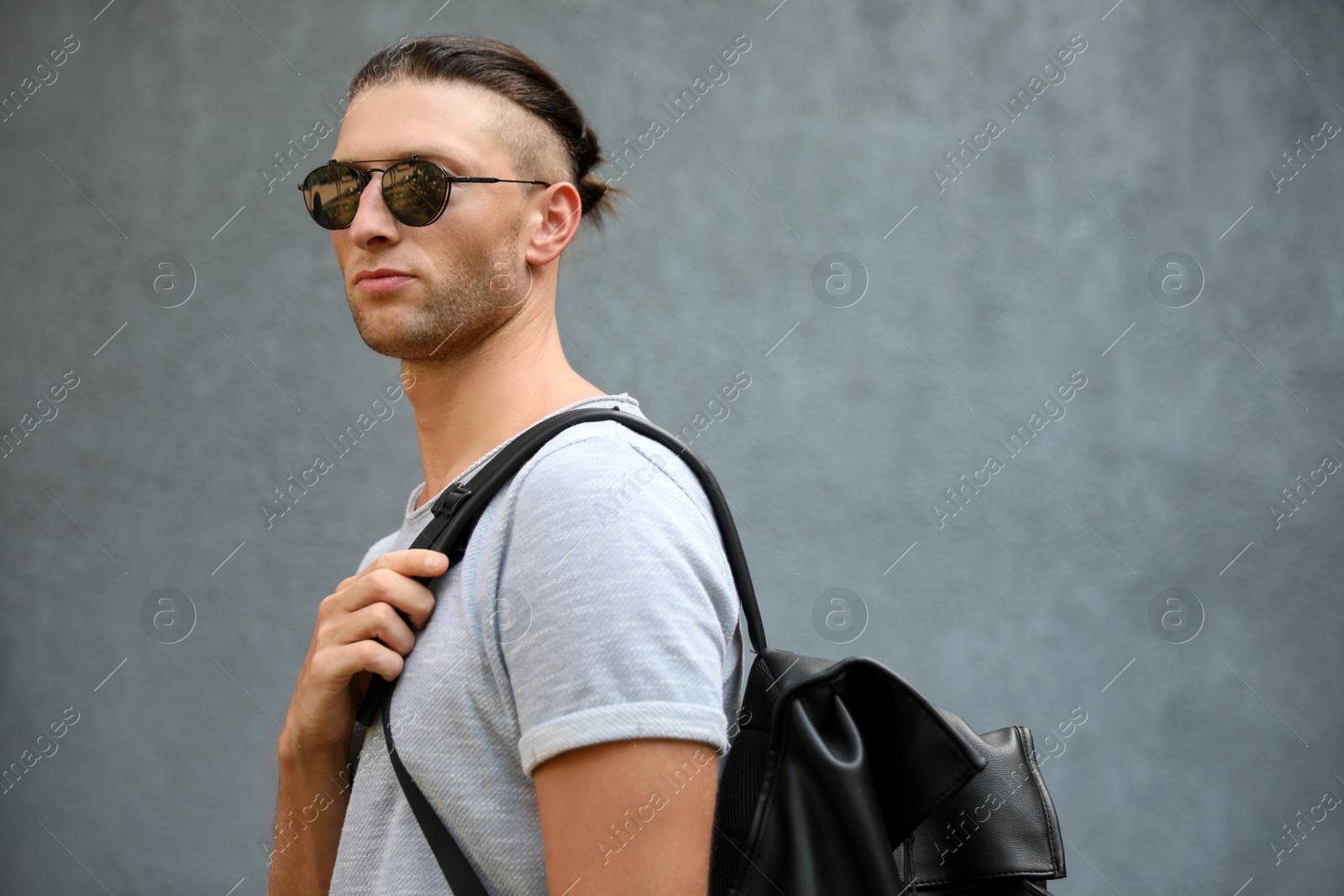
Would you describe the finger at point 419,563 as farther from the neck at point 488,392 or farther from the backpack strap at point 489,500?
the neck at point 488,392

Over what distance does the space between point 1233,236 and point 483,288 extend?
7.66 ft

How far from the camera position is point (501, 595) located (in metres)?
0.74

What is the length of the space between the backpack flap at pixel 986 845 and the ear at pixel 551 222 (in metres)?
0.65

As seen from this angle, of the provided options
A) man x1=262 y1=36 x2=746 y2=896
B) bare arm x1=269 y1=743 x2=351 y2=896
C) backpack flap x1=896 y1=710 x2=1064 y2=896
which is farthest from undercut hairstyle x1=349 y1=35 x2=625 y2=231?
backpack flap x1=896 y1=710 x2=1064 y2=896

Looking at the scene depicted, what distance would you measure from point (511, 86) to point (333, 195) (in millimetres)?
239

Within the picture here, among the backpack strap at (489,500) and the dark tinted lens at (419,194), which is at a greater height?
the dark tinted lens at (419,194)

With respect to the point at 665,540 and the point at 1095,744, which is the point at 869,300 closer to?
the point at 1095,744

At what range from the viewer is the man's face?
97 centimetres

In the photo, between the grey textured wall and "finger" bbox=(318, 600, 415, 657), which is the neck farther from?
the grey textured wall

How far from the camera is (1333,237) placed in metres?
2.53

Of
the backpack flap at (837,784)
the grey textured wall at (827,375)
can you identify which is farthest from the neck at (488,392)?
the grey textured wall at (827,375)

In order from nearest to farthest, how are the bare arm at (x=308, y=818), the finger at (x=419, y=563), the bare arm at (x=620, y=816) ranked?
the bare arm at (x=620, y=816), the finger at (x=419, y=563), the bare arm at (x=308, y=818)

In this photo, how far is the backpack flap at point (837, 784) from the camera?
702 mm

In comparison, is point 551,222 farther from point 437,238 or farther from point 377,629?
point 377,629
